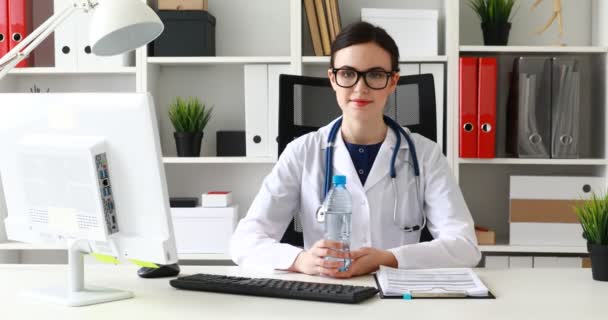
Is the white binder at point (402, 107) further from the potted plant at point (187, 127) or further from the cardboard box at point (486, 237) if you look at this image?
the potted plant at point (187, 127)

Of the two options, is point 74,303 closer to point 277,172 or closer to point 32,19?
point 277,172

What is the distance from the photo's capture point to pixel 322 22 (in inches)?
121

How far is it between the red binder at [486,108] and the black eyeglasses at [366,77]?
3.67 feet

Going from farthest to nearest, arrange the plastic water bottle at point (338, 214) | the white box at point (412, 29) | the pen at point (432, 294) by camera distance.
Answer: the white box at point (412, 29) → the plastic water bottle at point (338, 214) → the pen at point (432, 294)

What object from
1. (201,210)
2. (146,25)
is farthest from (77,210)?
(201,210)

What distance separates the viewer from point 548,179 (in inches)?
118

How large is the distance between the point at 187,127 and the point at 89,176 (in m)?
1.80

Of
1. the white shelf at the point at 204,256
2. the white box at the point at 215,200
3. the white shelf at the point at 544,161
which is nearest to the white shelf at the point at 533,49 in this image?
the white shelf at the point at 544,161

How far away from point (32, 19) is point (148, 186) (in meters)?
2.17

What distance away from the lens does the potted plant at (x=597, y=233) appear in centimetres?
160

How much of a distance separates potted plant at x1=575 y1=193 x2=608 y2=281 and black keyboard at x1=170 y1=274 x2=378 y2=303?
0.52 metres

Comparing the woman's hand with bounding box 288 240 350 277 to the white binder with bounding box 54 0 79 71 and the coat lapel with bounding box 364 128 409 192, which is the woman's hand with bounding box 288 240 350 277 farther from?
the white binder with bounding box 54 0 79 71

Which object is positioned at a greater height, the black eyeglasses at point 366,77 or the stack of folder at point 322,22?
the stack of folder at point 322,22

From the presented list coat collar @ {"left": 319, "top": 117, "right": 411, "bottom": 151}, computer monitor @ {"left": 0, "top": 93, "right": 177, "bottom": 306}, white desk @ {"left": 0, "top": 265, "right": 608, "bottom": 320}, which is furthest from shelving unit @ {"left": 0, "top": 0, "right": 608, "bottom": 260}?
computer monitor @ {"left": 0, "top": 93, "right": 177, "bottom": 306}
